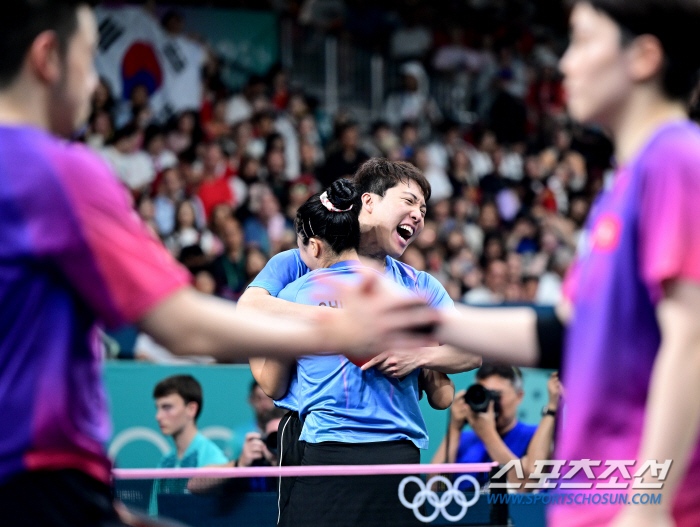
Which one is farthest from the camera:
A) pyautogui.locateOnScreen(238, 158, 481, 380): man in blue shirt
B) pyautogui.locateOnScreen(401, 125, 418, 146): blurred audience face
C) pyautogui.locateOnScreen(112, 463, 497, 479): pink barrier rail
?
pyautogui.locateOnScreen(401, 125, 418, 146): blurred audience face

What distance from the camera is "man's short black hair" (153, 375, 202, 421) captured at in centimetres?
538

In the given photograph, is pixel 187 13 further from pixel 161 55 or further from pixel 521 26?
pixel 521 26

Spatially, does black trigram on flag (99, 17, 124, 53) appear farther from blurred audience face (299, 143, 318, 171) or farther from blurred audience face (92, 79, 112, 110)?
blurred audience face (299, 143, 318, 171)

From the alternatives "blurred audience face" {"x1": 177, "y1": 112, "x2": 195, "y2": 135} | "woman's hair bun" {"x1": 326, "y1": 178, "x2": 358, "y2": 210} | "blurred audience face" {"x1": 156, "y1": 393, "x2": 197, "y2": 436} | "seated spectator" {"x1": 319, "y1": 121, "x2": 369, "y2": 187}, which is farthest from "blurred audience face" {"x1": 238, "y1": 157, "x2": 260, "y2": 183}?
"woman's hair bun" {"x1": 326, "y1": 178, "x2": 358, "y2": 210}

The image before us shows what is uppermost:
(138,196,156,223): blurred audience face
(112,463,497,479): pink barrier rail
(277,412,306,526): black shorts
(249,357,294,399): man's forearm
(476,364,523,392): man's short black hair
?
(249,357,294,399): man's forearm

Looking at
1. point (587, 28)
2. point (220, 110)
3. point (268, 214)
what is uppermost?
point (587, 28)

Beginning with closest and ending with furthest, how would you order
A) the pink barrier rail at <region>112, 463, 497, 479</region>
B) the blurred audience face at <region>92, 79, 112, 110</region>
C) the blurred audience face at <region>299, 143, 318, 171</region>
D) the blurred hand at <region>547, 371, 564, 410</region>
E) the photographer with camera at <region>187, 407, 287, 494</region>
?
the pink barrier rail at <region>112, 463, 497, 479</region>
the photographer with camera at <region>187, 407, 287, 494</region>
the blurred hand at <region>547, 371, 564, 410</region>
the blurred audience face at <region>92, 79, 112, 110</region>
the blurred audience face at <region>299, 143, 318, 171</region>

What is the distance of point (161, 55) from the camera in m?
11.7

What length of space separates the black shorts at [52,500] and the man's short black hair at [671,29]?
4.51 ft

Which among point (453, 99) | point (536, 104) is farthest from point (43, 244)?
point (536, 104)

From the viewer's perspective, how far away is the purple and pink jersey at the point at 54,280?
1614mm

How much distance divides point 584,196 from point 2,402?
12.8 meters

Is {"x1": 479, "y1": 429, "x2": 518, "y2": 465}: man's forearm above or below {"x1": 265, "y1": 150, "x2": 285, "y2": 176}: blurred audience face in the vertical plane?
above

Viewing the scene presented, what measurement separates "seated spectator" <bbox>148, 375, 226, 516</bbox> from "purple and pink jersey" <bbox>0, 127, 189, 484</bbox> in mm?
3287
